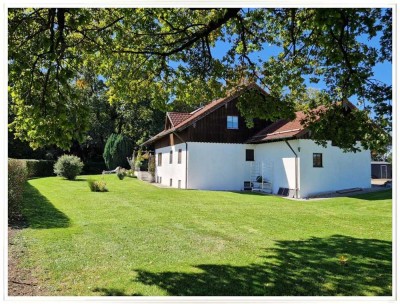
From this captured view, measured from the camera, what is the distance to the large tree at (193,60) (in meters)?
5.54

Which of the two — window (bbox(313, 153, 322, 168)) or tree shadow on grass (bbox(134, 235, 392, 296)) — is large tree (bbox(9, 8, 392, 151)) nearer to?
tree shadow on grass (bbox(134, 235, 392, 296))

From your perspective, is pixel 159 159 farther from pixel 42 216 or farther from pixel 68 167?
pixel 42 216

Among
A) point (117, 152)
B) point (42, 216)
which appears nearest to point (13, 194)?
point (42, 216)

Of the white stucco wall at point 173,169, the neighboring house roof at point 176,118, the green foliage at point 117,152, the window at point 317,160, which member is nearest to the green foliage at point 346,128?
the window at point 317,160

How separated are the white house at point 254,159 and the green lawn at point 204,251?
6.00 metres

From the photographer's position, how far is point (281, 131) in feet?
64.0

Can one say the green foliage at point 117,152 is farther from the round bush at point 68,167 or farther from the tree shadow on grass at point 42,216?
the tree shadow on grass at point 42,216

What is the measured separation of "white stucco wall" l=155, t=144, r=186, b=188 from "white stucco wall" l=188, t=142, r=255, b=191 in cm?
75

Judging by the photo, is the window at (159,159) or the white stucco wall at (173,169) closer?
the white stucco wall at (173,169)

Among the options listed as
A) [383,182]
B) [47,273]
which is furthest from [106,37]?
[383,182]

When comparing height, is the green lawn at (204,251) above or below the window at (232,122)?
below

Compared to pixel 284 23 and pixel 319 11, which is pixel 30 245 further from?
pixel 284 23

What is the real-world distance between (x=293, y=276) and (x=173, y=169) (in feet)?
63.1
